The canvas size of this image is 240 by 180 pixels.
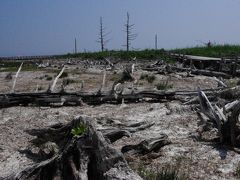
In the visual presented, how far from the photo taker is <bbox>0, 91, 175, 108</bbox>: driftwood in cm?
1303

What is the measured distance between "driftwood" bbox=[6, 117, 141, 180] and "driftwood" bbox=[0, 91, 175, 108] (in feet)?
19.9

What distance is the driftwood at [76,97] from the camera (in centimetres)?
1303

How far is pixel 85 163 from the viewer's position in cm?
641

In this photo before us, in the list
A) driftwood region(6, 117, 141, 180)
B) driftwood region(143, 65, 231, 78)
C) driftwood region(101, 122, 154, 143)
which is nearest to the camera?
driftwood region(6, 117, 141, 180)

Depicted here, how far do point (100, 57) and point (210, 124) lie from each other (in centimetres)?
2939

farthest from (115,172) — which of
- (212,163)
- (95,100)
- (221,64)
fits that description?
(221,64)

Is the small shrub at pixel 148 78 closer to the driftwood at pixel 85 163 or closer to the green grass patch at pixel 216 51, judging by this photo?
the driftwood at pixel 85 163

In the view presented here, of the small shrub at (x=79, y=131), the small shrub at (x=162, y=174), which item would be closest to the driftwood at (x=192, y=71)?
the small shrub at (x=162, y=174)

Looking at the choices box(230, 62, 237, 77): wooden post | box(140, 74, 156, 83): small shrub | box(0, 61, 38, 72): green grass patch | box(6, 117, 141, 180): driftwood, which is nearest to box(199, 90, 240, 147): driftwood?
box(6, 117, 141, 180): driftwood

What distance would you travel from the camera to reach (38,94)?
43.7 feet

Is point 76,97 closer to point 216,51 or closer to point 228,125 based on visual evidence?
point 228,125

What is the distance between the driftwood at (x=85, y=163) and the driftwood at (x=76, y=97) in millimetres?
6050

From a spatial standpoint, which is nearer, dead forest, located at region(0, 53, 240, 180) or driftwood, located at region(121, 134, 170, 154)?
dead forest, located at region(0, 53, 240, 180)

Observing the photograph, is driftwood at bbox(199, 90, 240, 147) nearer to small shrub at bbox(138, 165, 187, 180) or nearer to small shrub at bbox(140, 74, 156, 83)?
small shrub at bbox(138, 165, 187, 180)
